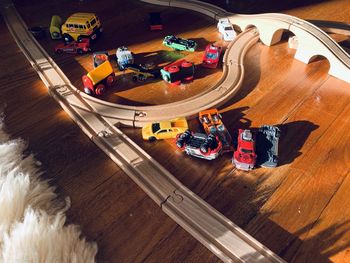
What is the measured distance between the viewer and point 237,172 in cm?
378

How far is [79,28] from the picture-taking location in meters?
5.80

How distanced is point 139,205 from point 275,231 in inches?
57.7

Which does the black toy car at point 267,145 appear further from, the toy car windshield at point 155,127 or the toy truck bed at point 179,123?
the toy car windshield at point 155,127

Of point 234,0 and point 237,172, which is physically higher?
point 234,0

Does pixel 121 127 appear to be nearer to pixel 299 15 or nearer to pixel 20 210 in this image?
pixel 20 210

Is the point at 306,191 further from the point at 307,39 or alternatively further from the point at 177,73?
the point at 307,39

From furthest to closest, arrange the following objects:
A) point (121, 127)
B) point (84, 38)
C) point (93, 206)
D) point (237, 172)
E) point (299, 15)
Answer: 1. point (299, 15)
2. point (84, 38)
3. point (121, 127)
4. point (237, 172)
5. point (93, 206)

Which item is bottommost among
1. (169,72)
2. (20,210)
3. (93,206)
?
(93,206)

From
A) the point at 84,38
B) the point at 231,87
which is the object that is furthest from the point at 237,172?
the point at 84,38

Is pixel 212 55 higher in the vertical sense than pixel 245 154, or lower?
higher

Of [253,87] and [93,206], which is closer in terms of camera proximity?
[93,206]

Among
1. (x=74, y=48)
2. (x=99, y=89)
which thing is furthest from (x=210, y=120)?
(x=74, y=48)

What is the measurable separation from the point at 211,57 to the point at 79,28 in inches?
99.6

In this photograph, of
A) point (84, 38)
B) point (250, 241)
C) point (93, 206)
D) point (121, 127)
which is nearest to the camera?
point (250, 241)
